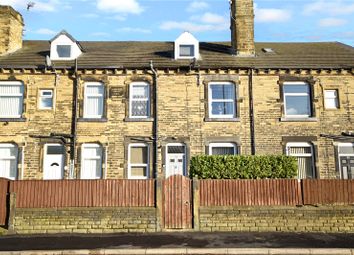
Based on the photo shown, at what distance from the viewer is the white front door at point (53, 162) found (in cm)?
1930

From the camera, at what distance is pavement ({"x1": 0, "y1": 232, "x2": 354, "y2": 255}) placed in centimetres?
1076

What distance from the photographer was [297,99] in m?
20.2

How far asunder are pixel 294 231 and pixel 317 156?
6625 mm

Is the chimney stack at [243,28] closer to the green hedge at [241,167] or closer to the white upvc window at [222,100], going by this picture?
the white upvc window at [222,100]

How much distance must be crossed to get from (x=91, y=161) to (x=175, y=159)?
425cm

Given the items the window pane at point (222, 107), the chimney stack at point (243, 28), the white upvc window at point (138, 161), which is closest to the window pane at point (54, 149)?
the white upvc window at point (138, 161)

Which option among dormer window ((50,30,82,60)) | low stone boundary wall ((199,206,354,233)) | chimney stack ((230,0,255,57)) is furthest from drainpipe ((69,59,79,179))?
chimney stack ((230,0,255,57))

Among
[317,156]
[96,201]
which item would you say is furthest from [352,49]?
[96,201]

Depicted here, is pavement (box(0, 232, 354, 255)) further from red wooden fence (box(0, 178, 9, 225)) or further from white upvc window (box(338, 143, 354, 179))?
white upvc window (box(338, 143, 354, 179))

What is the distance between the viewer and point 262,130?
1958cm

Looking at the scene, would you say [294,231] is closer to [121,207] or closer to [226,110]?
[121,207]

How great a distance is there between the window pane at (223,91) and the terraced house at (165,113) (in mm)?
52

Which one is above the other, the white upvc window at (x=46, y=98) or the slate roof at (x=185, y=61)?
the slate roof at (x=185, y=61)

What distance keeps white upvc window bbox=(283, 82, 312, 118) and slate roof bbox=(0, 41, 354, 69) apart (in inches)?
40.9
